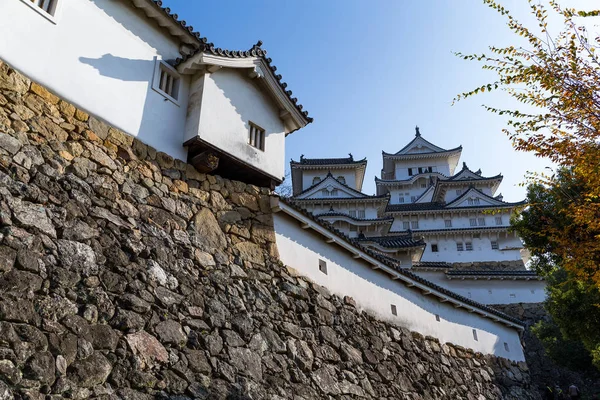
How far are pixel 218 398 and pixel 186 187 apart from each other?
363 centimetres

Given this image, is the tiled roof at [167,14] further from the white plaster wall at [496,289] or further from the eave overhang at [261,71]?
the white plaster wall at [496,289]

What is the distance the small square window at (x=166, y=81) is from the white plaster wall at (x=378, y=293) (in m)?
3.19

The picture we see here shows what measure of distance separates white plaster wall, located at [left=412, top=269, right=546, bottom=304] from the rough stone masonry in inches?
689

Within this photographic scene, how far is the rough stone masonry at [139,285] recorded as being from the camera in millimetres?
5344

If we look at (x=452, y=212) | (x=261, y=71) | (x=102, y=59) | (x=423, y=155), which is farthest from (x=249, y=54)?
(x=423, y=155)

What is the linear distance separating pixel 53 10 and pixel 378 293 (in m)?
9.08

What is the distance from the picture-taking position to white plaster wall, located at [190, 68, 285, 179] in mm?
8750

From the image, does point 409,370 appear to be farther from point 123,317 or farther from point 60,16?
point 60,16

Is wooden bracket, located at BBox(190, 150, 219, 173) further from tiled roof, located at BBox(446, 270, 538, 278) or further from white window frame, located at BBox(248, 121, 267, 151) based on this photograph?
tiled roof, located at BBox(446, 270, 538, 278)

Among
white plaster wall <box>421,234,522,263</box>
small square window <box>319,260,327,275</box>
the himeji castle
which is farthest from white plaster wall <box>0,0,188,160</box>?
white plaster wall <box>421,234,522,263</box>

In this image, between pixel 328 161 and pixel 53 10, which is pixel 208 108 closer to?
pixel 53 10

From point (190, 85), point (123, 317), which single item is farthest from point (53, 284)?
point (190, 85)

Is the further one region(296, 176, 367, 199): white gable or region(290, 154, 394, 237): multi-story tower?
region(296, 176, 367, 199): white gable

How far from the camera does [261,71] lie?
9938mm
